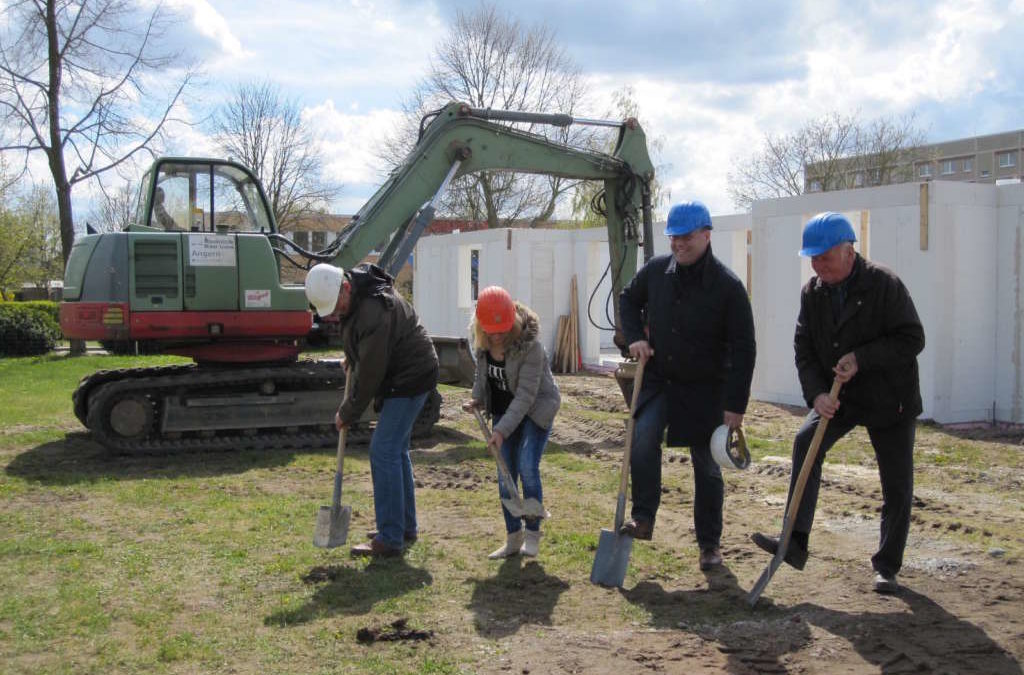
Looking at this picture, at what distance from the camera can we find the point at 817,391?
4.87 meters

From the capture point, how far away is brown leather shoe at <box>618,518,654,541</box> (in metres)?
5.13

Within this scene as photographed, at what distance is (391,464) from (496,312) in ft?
3.74

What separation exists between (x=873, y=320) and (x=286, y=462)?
6092 mm

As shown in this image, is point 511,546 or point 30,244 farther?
point 30,244

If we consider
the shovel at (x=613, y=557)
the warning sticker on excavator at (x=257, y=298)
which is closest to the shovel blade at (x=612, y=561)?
the shovel at (x=613, y=557)

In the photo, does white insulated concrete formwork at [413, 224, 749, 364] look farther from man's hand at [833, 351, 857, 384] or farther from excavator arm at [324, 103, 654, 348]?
man's hand at [833, 351, 857, 384]

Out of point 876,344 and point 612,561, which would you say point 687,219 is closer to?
point 876,344

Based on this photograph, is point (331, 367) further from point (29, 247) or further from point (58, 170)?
point (29, 247)

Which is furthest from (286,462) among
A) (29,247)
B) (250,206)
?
(29,247)

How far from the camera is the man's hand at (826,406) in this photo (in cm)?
470

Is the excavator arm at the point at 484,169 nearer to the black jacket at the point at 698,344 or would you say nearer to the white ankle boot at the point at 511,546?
the white ankle boot at the point at 511,546

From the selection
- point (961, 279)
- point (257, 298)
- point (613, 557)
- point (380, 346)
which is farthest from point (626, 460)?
point (961, 279)

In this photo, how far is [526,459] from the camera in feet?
18.2

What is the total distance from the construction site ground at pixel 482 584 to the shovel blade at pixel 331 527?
0.11m
